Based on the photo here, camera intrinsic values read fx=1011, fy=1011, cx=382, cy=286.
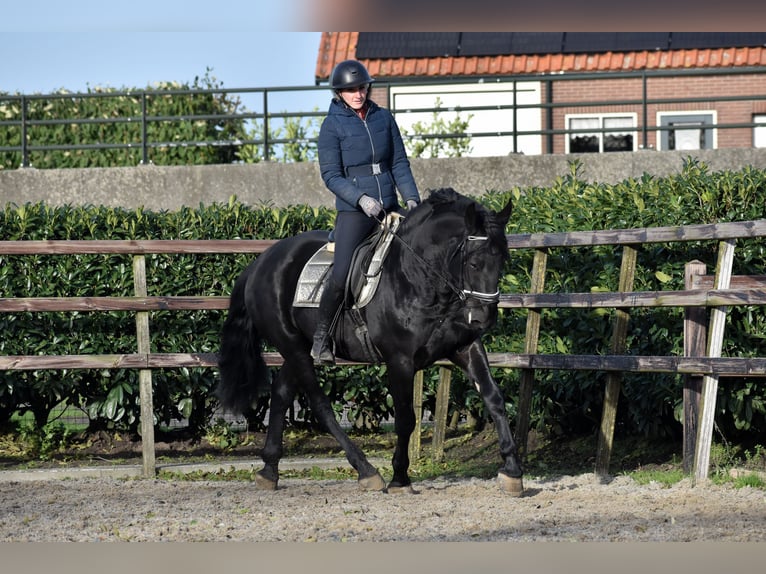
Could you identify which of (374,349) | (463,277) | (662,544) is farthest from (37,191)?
(662,544)

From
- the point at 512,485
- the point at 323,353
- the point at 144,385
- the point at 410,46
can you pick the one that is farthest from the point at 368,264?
the point at 410,46

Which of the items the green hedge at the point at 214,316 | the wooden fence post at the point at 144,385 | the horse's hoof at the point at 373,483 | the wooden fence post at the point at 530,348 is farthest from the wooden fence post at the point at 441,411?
the wooden fence post at the point at 144,385

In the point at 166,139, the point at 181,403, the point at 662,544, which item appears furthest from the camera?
the point at 166,139

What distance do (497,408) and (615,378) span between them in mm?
1191

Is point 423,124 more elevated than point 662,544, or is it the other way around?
point 423,124

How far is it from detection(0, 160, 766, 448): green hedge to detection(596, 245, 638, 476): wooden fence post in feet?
1.48

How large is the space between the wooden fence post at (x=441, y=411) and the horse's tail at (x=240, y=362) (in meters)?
1.76

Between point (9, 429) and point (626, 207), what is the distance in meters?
6.18

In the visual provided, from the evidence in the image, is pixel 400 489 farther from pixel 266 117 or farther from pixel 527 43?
pixel 527 43

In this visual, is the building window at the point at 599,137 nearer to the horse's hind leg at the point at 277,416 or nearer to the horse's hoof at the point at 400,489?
the horse's hind leg at the point at 277,416

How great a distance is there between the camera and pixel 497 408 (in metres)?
6.31

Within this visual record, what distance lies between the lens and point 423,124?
1955 cm

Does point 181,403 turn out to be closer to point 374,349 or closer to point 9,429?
point 9,429

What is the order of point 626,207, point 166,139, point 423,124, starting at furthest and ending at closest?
point 423,124, point 166,139, point 626,207
